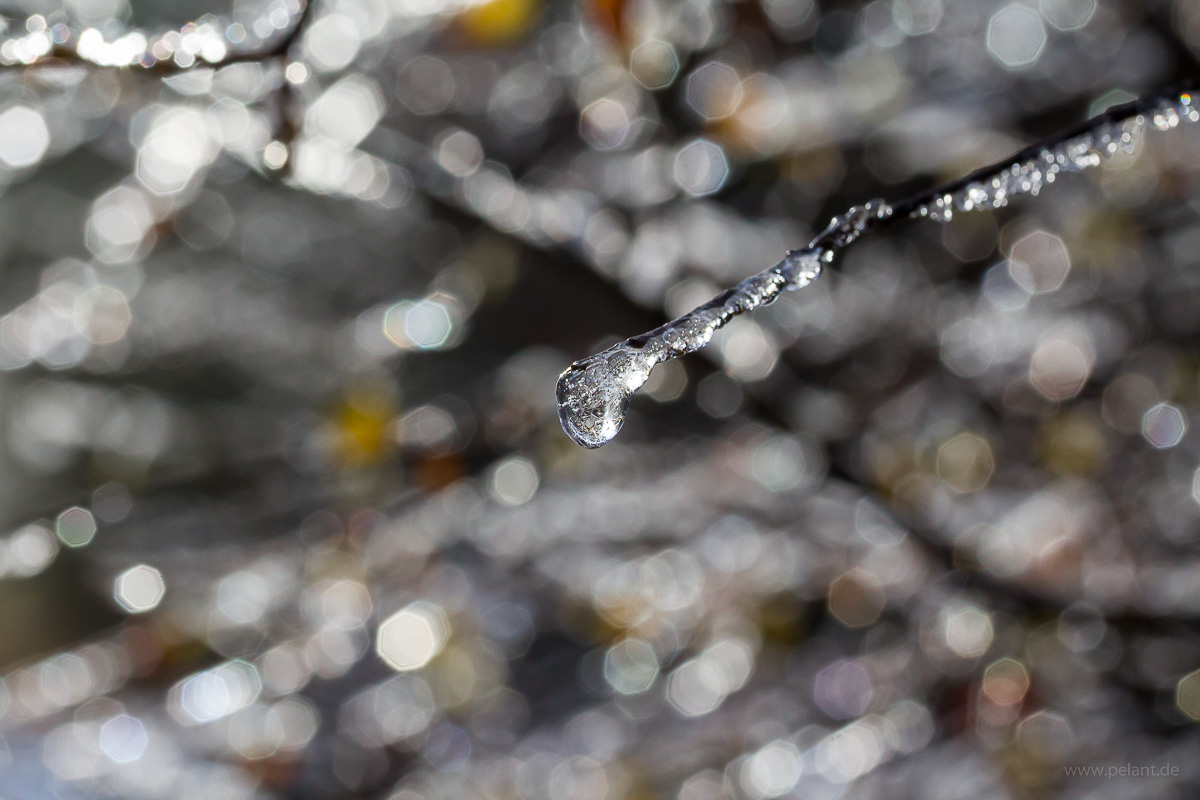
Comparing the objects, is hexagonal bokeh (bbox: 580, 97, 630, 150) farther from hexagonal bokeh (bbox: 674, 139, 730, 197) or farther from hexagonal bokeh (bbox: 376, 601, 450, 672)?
hexagonal bokeh (bbox: 376, 601, 450, 672)

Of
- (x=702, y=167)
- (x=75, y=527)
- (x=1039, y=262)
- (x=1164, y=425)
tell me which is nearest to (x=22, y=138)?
(x=75, y=527)

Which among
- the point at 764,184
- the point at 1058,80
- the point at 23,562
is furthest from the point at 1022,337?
the point at 23,562

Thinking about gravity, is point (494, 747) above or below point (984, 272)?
below

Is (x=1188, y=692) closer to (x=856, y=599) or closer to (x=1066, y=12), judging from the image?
(x=856, y=599)

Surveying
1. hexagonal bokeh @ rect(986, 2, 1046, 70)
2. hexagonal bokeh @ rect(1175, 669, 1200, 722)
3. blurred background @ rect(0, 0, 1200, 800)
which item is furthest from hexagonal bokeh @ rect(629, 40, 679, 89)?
hexagonal bokeh @ rect(1175, 669, 1200, 722)

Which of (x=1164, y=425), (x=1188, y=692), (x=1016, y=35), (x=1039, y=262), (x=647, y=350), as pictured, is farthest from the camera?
(x=1039, y=262)

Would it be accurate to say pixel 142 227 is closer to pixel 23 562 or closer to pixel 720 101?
pixel 23 562
